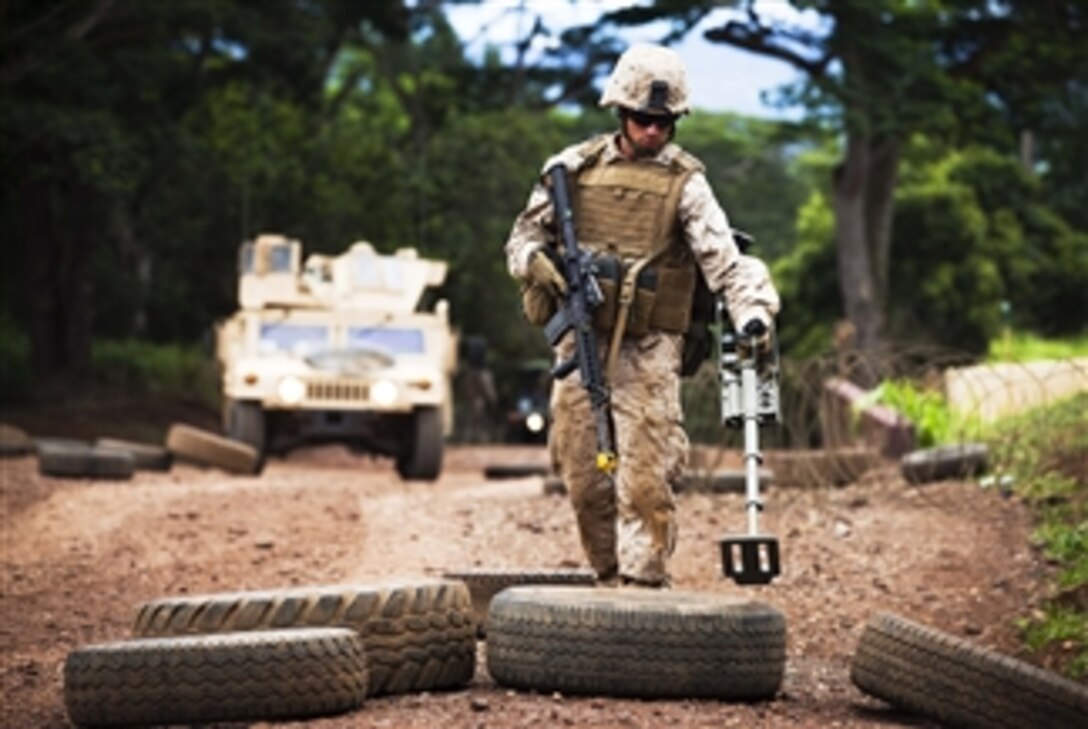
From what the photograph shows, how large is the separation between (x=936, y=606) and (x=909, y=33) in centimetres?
2320

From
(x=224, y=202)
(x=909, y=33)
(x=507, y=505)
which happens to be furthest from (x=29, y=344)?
(x=507, y=505)

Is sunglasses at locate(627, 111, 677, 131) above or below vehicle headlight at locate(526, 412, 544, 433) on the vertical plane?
above

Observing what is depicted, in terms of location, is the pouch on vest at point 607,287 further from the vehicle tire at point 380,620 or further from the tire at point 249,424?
the tire at point 249,424

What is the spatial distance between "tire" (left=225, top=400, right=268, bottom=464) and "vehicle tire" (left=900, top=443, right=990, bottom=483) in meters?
8.44

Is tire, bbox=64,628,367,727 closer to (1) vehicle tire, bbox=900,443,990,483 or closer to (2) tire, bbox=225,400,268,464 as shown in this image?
(1) vehicle tire, bbox=900,443,990,483

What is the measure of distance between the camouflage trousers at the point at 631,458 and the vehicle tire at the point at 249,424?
49.3ft

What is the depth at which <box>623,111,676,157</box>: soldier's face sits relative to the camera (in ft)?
29.2

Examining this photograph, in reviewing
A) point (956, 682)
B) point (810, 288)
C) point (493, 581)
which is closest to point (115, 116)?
point (810, 288)

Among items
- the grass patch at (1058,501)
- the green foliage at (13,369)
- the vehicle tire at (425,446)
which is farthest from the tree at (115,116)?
the grass patch at (1058,501)

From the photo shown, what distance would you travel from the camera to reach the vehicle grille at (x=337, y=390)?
24031 millimetres

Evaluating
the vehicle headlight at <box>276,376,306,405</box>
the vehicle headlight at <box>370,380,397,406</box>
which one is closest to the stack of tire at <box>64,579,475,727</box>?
the vehicle headlight at <box>276,376,306,405</box>

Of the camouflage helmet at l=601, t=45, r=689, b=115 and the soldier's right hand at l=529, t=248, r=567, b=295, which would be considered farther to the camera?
the soldier's right hand at l=529, t=248, r=567, b=295

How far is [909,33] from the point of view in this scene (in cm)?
3409

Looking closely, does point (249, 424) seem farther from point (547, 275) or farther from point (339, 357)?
point (547, 275)
